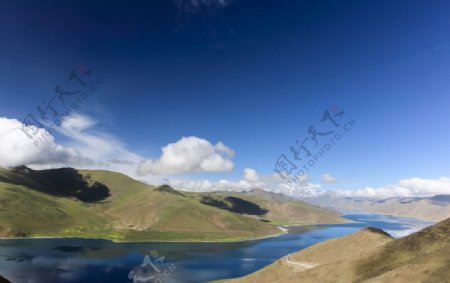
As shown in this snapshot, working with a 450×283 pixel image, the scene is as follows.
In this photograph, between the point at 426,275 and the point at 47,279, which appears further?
the point at 47,279

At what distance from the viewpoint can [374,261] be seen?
4163 inches

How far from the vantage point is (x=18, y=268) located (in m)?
196

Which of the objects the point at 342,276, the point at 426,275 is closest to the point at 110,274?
the point at 342,276

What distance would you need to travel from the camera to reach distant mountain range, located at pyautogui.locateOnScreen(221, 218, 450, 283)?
8006 centimetres

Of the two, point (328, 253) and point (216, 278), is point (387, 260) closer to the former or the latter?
point (328, 253)

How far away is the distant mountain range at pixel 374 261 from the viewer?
3152 inches

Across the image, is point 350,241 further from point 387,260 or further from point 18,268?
point 18,268

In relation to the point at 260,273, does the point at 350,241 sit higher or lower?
higher

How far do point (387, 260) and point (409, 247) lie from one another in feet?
33.2

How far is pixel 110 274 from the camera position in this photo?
643 ft

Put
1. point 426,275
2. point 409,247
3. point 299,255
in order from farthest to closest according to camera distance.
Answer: point 299,255 → point 409,247 → point 426,275

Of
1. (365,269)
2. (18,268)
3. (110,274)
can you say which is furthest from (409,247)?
(18,268)

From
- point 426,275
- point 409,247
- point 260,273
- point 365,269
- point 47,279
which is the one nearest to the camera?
point 426,275

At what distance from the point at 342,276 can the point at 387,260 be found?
48.4 ft
